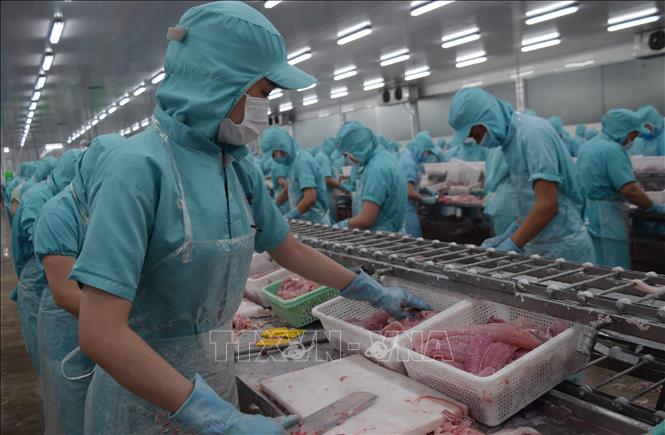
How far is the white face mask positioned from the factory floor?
3.97 m

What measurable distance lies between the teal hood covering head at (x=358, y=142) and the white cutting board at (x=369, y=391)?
2.92 meters

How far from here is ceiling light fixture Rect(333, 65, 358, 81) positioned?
14.6 m

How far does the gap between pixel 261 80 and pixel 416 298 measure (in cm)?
126

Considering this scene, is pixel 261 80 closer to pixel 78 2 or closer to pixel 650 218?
pixel 650 218

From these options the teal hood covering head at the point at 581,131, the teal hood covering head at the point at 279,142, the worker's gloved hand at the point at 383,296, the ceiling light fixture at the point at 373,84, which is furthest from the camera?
the ceiling light fixture at the point at 373,84

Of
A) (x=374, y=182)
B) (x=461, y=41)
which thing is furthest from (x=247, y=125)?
(x=461, y=41)

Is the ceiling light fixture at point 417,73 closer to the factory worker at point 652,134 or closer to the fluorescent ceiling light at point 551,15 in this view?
the fluorescent ceiling light at point 551,15

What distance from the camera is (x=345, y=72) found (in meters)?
15.3

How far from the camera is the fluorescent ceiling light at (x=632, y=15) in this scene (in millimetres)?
10102

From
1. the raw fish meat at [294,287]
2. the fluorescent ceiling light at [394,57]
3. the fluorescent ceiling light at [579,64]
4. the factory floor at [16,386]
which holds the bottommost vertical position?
the factory floor at [16,386]

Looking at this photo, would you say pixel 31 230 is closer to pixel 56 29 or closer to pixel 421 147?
pixel 56 29

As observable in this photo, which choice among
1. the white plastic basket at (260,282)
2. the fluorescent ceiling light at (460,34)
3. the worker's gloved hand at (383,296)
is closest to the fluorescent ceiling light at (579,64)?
the fluorescent ceiling light at (460,34)

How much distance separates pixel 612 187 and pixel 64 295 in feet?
15.8

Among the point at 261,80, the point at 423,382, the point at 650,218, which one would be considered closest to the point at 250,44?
the point at 261,80
